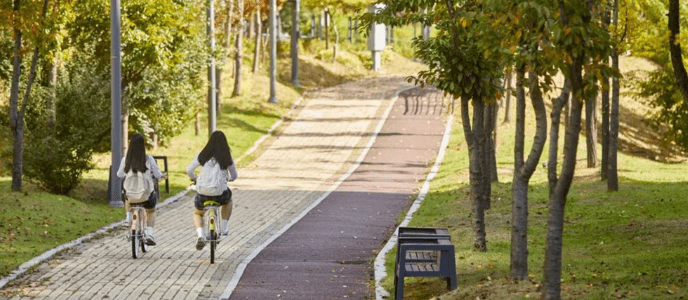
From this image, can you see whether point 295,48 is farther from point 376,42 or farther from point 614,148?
point 614,148

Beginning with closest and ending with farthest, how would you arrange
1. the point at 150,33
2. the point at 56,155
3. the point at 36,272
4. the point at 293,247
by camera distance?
the point at 36,272
the point at 293,247
the point at 56,155
the point at 150,33

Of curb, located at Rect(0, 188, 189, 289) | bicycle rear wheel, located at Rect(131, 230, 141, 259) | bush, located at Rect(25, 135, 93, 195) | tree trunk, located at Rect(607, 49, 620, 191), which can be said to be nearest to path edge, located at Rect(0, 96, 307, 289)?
curb, located at Rect(0, 188, 189, 289)

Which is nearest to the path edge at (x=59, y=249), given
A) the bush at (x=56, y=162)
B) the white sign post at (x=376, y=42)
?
the bush at (x=56, y=162)

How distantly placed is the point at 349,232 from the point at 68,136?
7.24 meters

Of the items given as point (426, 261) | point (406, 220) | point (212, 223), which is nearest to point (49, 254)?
point (212, 223)

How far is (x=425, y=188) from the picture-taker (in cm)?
2666

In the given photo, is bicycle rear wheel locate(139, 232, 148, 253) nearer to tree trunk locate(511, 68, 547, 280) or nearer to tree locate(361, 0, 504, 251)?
tree locate(361, 0, 504, 251)

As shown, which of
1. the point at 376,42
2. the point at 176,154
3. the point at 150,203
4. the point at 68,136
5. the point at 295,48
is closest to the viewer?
the point at 150,203

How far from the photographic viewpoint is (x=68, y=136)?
22.7 m

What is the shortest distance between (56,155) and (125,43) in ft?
14.0

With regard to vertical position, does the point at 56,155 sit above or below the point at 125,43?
below

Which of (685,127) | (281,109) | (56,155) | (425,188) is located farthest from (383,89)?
(56,155)

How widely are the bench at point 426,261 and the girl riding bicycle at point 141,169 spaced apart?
448 cm

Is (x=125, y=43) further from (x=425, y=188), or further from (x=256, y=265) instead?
(x=256, y=265)
